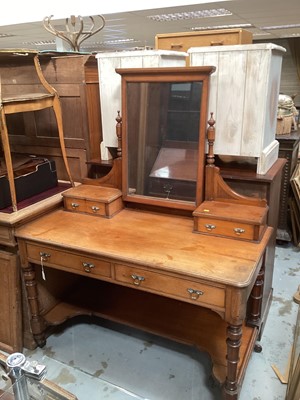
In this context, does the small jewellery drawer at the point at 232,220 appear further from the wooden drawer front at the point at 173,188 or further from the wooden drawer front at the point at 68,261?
the wooden drawer front at the point at 68,261

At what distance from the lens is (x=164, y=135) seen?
1.76 metres

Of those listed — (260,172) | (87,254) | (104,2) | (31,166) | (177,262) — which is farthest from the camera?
(104,2)

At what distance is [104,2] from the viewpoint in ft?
14.9

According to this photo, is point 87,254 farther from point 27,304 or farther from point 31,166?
point 31,166

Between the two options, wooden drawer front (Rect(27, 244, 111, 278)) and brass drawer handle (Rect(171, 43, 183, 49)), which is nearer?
wooden drawer front (Rect(27, 244, 111, 278))

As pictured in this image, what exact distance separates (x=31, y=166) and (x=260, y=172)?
1.25m

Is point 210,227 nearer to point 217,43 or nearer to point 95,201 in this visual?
point 95,201

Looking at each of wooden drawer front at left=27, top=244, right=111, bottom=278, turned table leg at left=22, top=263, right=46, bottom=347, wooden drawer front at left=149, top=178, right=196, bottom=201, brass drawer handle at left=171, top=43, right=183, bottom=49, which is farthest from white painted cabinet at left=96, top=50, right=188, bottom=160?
turned table leg at left=22, top=263, right=46, bottom=347

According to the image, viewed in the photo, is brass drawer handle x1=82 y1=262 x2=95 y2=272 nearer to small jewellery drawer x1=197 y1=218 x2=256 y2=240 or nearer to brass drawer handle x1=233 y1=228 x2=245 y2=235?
small jewellery drawer x1=197 y1=218 x2=256 y2=240

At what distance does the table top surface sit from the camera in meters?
1.38

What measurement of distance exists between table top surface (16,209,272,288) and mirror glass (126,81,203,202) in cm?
17

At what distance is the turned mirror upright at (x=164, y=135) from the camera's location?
1647 mm

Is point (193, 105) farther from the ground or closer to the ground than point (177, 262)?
farther from the ground

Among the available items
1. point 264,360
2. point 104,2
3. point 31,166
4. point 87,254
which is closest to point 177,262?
point 87,254
